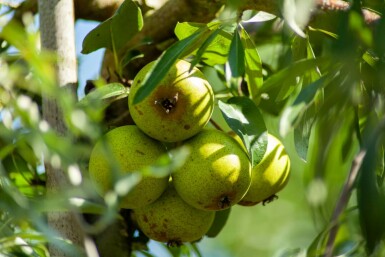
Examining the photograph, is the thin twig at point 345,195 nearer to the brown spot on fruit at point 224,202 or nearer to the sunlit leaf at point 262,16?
the brown spot on fruit at point 224,202

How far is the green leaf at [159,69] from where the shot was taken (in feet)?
3.71

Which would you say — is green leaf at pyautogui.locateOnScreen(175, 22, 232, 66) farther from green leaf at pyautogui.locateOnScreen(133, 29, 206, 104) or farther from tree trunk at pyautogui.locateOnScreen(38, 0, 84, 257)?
tree trunk at pyautogui.locateOnScreen(38, 0, 84, 257)

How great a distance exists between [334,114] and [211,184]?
0.27m

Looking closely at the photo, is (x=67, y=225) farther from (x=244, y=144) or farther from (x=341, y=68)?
(x=341, y=68)

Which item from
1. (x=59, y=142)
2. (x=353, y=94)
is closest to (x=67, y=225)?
(x=59, y=142)

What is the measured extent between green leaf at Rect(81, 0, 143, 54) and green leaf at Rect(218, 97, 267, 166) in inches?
7.9

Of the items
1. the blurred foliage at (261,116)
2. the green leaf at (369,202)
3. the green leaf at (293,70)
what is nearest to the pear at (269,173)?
the blurred foliage at (261,116)

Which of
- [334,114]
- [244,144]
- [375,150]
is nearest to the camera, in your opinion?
[375,150]

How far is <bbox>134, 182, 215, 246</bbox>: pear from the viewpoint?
4.43 ft

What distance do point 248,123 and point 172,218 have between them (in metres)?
0.20

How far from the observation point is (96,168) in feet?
4.19

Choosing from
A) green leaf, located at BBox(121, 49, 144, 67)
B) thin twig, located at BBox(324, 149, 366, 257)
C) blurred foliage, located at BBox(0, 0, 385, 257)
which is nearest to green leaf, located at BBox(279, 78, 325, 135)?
blurred foliage, located at BBox(0, 0, 385, 257)

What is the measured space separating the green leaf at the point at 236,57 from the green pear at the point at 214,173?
14 centimetres

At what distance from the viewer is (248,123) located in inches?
50.6
